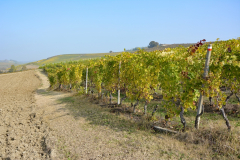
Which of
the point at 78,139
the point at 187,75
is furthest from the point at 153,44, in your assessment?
the point at 78,139

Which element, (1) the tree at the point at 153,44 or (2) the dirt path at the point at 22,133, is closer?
(2) the dirt path at the point at 22,133

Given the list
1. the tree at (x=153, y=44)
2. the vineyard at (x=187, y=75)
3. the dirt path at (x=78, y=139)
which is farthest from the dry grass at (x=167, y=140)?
the tree at (x=153, y=44)

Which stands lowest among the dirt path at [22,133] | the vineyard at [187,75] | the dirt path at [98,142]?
the dirt path at [22,133]

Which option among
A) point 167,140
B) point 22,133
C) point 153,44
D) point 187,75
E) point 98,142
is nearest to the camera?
point 167,140

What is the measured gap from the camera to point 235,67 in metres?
4.52

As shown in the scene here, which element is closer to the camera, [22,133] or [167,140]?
[167,140]

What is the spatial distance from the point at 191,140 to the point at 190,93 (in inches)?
56.9

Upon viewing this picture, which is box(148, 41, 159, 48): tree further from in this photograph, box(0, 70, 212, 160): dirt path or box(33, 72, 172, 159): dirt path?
box(33, 72, 172, 159): dirt path

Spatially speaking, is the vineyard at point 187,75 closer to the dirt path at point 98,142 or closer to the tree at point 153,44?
the dirt path at point 98,142

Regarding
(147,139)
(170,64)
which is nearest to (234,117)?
(170,64)

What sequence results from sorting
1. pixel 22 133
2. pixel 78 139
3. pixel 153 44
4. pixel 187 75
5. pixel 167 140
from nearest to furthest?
pixel 167 140 < pixel 187 75 < pixel 78 139 < pixel 22 133 < pixel 153 44

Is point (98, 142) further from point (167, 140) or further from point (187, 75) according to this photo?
point (187, 75)

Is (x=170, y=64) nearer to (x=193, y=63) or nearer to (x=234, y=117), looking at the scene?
(x=193, y=63)

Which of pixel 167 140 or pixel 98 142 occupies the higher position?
pixel 167 140
